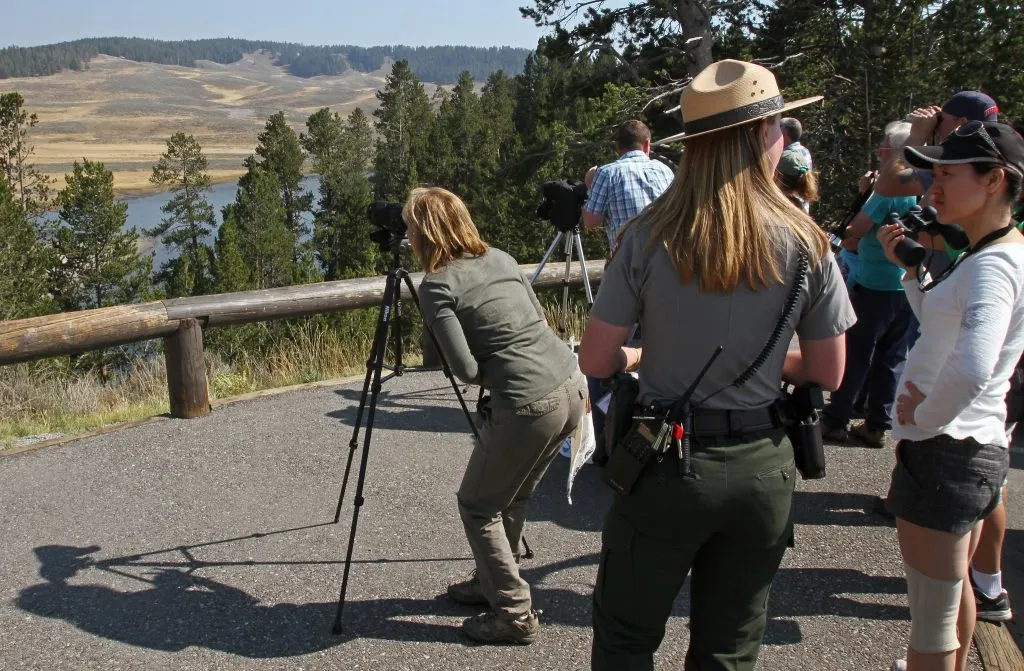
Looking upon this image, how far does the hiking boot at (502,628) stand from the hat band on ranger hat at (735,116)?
190 cm

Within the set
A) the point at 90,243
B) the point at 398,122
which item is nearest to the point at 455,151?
the point at 398,122

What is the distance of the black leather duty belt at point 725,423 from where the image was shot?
2.00 metres

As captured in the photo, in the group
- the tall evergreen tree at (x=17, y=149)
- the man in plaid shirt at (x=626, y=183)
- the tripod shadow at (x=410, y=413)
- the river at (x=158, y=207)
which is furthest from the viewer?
the river at (x=158, y=207)

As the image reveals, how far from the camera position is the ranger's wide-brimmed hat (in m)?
1.98

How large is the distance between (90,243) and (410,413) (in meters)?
43.7

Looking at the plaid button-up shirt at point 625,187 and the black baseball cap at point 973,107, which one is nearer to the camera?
the black baseball cap at point 973,107

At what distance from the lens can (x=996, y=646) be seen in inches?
123

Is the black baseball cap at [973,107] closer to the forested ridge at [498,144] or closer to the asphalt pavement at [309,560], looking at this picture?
the asphalt pavement at [309,560]

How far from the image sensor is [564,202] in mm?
4922

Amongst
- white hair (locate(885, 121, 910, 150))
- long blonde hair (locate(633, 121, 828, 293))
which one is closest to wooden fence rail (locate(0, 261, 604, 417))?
white hair (locate(885, 121, 910, 150))

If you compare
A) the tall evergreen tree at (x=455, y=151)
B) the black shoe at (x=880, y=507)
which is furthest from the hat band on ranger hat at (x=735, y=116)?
the tall evergreen tree at (x=455, y=151)

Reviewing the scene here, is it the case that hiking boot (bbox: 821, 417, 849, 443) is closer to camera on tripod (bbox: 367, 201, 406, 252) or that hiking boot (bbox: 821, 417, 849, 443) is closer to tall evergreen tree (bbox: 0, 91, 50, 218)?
camera on tripod (bbox: 367, 201, 406, 252)

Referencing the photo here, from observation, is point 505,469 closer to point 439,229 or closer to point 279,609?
point 439,229

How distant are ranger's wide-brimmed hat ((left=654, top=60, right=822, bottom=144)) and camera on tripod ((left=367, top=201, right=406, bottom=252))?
179 cm
